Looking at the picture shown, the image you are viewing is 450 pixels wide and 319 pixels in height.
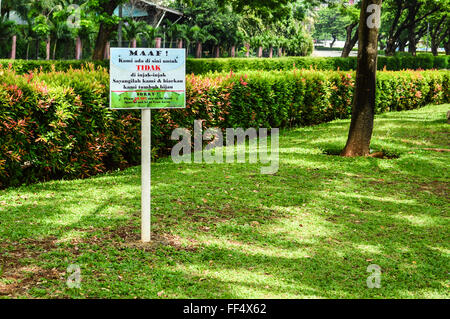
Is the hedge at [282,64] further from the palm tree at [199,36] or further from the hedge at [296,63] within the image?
the palm tree at [199,36]

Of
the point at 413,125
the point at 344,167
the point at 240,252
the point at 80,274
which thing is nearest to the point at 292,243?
the point at 240,252

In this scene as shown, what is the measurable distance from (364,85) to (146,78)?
6333mm

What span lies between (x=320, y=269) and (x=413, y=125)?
10.9 metres

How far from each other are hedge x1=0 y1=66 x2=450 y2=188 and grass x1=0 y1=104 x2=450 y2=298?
0.40m

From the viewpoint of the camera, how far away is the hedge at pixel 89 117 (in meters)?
7.87

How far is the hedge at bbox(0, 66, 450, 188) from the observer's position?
7.87 m

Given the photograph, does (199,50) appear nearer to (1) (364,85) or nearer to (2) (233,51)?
(2) (233,51)

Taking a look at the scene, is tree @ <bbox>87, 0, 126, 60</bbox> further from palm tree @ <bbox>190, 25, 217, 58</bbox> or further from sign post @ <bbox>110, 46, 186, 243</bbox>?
palm tree @ <bbox>190, 25, 217, 58</bbox>

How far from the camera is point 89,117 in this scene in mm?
8836

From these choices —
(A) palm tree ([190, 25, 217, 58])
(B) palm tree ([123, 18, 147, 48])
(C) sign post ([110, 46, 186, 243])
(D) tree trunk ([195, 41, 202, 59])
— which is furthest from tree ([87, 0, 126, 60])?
(D) tree trunk ([195, 41, 202, 59])

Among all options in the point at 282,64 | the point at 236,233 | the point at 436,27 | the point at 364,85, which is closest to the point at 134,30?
the point at 282,64

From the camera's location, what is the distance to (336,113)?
1644cm

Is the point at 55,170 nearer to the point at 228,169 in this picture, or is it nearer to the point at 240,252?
the point at 228,169

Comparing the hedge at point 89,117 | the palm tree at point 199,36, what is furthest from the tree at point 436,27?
the hedge at point 89,117
